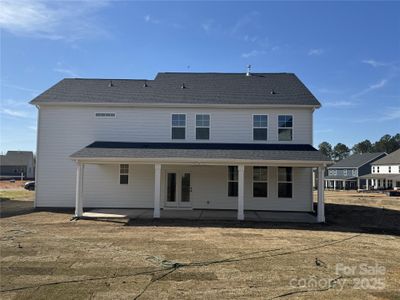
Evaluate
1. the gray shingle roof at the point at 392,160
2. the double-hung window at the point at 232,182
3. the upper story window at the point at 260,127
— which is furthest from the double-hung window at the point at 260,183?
the gray shingle roof at the point at 392,160

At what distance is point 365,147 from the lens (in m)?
133

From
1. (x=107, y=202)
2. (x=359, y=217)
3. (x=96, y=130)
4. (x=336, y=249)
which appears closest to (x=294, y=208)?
(x=359, y=217)

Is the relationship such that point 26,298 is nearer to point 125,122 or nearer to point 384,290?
point 384,290

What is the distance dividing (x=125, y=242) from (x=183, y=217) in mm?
5586

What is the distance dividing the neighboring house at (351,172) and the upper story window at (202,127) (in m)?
56.2

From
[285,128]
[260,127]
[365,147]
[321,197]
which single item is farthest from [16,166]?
[365,147]

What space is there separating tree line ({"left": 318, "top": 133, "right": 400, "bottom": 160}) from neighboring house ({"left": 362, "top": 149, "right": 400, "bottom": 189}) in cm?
6386

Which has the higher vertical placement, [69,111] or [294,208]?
[69,111]

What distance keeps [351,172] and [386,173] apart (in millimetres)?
10572

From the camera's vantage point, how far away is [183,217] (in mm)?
15742

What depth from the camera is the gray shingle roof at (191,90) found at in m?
18.9

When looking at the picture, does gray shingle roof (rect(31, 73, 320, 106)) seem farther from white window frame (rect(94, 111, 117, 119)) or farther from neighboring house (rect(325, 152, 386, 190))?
neighboring house (rect(325, 152, 386, 190))

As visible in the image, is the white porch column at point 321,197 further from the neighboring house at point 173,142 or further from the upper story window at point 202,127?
the upper story window at point 202,127

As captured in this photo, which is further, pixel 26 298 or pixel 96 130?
pixel 96 130
